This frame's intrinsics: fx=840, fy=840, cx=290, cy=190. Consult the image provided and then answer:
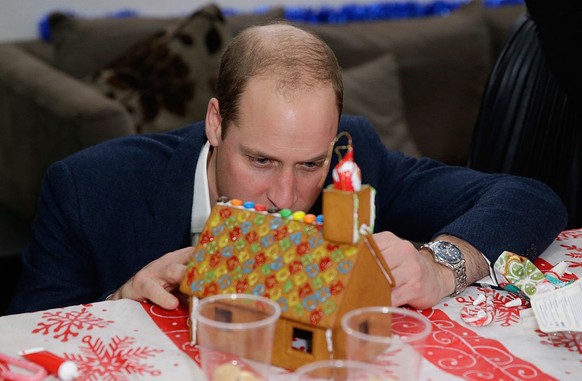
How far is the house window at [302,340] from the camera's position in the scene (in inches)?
45.1

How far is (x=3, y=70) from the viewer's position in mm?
3023

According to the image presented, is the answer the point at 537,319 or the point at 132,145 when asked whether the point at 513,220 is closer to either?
the point at 537,319

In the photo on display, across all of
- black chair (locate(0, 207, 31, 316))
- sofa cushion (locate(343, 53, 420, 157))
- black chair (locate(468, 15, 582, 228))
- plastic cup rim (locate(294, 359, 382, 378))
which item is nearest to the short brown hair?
plastic cup rim (locate(294, 359, 382, 378))

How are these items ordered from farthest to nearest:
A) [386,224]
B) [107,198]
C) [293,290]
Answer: [386,224] → [107,198] → [293,290]

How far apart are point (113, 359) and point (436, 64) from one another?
2960 mm

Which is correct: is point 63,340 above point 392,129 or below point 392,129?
above

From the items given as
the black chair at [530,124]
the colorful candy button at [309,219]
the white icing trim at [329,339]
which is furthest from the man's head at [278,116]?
the black chair at [530,124]

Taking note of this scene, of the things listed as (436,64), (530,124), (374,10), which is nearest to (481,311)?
(530,124)

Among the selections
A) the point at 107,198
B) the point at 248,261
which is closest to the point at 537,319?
the point at 248,261

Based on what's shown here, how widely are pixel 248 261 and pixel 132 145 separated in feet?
2.35

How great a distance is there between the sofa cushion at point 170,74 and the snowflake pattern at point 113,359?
6.47ft

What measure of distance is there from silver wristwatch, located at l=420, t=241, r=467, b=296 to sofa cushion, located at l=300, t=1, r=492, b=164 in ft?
7.57

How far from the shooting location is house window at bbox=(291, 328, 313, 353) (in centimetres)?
115

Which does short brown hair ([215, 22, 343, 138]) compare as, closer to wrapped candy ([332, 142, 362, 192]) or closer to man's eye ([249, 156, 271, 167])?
man's eye ([249, 156, 271, 167])
